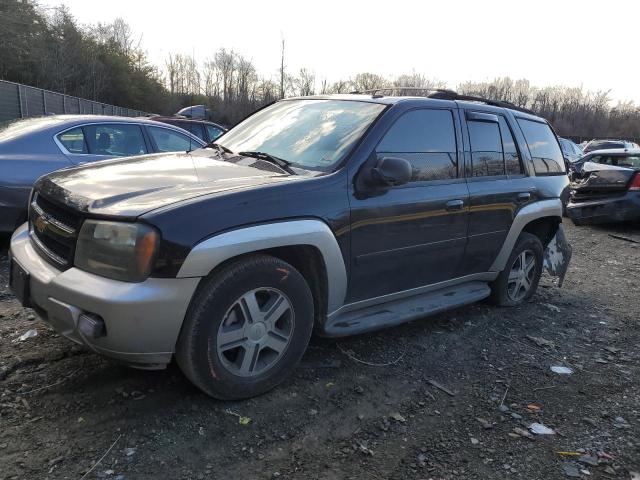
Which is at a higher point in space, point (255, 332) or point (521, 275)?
point (255, 332)

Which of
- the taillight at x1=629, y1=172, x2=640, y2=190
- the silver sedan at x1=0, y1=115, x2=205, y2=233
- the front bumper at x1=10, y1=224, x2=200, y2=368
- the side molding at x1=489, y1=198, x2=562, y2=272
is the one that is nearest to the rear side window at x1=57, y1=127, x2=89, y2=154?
the silver sedan at x1=0, y1=115, x2=205, y2=233

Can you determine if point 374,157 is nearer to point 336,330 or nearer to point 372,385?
point 336,330

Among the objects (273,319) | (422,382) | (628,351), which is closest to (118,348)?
(273,319)

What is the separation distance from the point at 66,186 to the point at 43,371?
1.15 m

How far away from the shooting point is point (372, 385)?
131 inches

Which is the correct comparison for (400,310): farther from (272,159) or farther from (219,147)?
(219,147)

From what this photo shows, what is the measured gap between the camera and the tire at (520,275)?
489cm

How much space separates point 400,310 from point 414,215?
71 cm

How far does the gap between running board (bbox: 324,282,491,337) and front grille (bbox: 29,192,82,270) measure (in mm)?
1601

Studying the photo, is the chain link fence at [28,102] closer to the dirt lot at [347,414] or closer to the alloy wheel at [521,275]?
the dirt lot at [347,414]

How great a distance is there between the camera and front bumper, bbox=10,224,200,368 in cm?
246

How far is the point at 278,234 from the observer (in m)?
2.87

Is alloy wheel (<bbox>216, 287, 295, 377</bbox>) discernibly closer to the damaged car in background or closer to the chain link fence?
the damaged car in background

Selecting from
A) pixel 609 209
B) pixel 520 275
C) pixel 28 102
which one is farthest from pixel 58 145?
pixel 28 102
